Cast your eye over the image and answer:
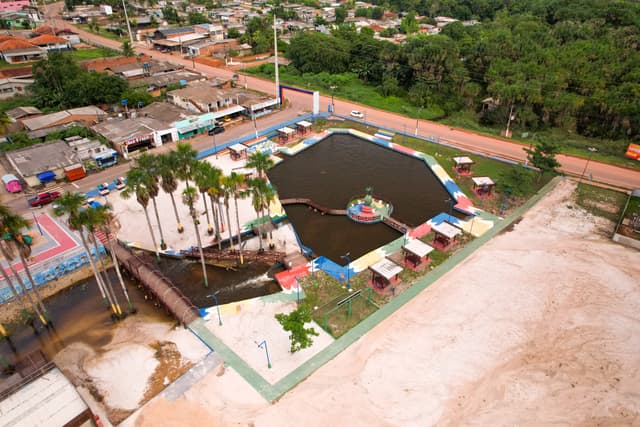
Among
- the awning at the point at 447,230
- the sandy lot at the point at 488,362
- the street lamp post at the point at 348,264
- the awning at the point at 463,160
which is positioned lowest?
the sandy lot at the point at 488,362

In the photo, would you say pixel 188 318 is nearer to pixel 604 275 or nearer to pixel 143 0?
pixel 604 275

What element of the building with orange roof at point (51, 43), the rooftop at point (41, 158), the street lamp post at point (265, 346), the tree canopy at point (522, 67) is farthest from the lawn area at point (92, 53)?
the street lamp post at point (265, 346)

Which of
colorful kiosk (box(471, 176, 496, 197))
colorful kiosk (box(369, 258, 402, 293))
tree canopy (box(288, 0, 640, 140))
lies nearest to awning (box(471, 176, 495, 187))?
colorful kiosk (box(471, 176, 496, 197))

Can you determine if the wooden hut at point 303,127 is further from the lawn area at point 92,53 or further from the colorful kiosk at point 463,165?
the lawn area at point 92,53

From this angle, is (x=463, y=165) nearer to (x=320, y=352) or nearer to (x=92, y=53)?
(x=320, y=352)

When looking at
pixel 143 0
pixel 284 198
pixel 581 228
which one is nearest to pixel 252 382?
pixel 284 198

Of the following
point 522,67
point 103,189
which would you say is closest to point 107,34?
point 103,189
